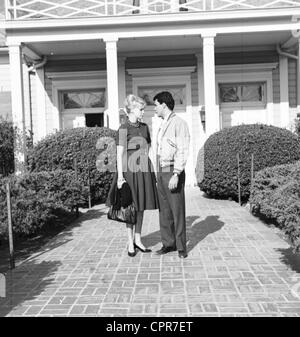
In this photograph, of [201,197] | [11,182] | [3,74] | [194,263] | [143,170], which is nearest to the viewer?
[194,263]

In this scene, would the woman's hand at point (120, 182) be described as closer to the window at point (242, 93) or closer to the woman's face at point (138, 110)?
the woman's face at point (138, 110)

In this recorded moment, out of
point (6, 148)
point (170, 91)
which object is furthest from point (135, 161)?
point (170, 91)

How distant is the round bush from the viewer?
969 cm

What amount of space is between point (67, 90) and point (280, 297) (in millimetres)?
11160

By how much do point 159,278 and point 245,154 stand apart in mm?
5590

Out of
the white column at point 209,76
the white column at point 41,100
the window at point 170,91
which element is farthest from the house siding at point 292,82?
the white column at point 41,100

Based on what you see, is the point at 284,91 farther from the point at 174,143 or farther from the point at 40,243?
the point at 40,243

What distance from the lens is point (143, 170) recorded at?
530 cm

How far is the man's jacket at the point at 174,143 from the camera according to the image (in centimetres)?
503

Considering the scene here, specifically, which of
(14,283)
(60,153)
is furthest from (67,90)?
(14,283)

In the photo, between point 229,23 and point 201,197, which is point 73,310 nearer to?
point 201,197

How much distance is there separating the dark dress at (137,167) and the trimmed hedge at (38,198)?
50.0 inches

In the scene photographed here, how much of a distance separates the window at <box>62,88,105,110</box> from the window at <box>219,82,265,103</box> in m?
3.79

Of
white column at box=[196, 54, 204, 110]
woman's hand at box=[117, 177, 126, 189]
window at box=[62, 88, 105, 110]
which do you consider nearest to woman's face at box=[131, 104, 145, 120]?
woman's hand at box=[117, 177, 126, 189]
